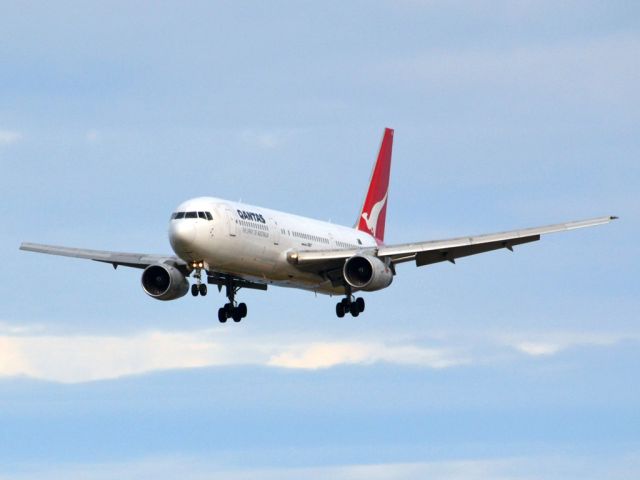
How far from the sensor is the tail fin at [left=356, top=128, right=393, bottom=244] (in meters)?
93.7

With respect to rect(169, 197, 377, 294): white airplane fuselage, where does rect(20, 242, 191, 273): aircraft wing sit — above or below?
above

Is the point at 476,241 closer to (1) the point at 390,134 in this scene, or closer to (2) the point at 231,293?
(2) the point at 231,293

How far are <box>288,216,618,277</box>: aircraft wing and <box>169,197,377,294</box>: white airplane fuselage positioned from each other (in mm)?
714

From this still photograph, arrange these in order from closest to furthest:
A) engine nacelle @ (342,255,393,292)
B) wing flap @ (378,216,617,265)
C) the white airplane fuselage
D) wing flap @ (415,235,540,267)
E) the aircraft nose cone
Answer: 1. the aircraft nose cone
2. the white airplane fuselage
3. wing flap @ (378,216,617,265)
4. engine nacelle @ (342,255,393,292)
5. wing flap @ (415,235,540,267)

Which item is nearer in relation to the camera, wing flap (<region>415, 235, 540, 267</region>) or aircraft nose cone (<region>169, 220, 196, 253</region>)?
aircraft nose cone (<region>169, 220, 196, 253</region>)

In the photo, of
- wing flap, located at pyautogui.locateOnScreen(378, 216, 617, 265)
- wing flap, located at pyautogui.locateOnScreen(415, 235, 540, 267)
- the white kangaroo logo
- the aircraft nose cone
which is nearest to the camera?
the aircraft nose cone

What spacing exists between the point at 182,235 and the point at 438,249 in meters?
13.6

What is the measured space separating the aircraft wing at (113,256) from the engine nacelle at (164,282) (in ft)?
1.96

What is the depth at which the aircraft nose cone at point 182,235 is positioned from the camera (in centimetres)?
7081

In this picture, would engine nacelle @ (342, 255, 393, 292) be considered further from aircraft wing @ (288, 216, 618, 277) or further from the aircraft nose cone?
the aircraft nose cone

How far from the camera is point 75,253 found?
84562 millimetres

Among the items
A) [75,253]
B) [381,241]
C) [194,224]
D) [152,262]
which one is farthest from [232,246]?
[381,241]

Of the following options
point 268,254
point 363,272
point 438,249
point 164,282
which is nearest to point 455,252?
point 438,249

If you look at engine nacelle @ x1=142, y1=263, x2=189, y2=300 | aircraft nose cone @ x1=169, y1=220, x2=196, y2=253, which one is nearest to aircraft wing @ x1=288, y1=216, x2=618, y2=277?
engine nacelle @ x1=142, y1=263, x2=189, y2=300
